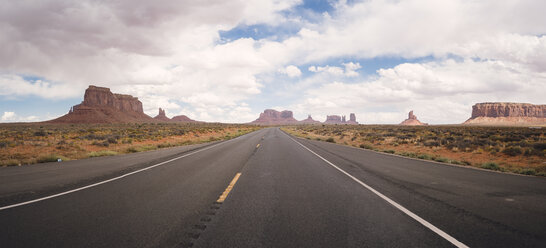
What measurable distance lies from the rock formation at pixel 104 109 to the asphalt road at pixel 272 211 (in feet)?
461

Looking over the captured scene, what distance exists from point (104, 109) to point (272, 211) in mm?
163076

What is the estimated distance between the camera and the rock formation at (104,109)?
12112 cm

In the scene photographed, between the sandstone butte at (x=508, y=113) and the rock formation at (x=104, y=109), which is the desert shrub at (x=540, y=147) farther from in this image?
the sandstone butte at (x=508, y=113)

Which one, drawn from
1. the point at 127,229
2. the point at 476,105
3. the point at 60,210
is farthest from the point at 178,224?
the point at 476,105

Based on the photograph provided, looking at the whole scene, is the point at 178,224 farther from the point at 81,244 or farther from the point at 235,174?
the point at 235,174

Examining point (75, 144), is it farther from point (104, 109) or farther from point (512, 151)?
point (104, 109)

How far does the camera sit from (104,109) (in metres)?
136

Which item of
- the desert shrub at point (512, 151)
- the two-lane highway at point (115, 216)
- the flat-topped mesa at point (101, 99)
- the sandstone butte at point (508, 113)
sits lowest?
the desert shrub at point (512, 151)

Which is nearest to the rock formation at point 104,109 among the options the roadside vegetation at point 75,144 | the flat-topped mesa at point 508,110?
the roadside vegetation at point 75,144

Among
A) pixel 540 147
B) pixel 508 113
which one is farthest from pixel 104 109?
pixel 508 113

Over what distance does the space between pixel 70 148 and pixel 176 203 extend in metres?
17.3

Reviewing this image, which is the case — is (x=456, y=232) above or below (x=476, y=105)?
below

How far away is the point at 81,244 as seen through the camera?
311cm

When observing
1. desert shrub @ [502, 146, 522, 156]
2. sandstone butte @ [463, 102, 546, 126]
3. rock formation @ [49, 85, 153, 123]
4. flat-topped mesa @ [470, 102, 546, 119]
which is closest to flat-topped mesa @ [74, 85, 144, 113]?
rock formation @ [49, 85, 153, 123]
